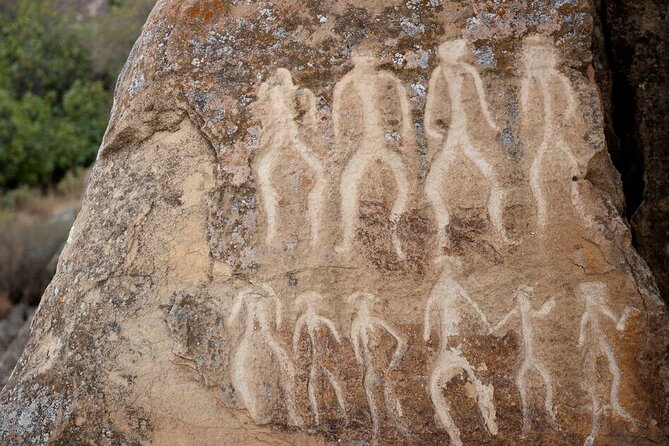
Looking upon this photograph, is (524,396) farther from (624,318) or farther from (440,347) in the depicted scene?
(624,318)

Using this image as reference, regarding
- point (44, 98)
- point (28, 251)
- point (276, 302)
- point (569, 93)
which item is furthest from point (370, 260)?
point (44, 98)

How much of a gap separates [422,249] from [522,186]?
1.30 feet

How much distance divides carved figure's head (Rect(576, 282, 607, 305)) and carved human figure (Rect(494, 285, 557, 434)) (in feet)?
0.33

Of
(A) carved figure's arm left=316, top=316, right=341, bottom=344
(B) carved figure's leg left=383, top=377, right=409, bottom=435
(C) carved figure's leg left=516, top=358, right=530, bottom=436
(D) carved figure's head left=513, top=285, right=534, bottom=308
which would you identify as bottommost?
(B) carved figure's leg left=383, top=377, right=409, bottom=435

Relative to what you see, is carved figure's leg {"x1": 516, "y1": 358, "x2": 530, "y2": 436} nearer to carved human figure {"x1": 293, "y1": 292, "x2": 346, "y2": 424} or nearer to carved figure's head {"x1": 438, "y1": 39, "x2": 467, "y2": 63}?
carved human figure {"x1": 293, "y1": 292, "x2": 346, "y2": 424}

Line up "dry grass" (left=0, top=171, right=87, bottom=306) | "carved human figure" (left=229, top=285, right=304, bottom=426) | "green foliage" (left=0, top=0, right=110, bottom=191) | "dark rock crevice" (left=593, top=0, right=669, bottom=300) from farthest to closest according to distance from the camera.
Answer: "green foliage" (left=0, top=0, right=110, bottom=191) → "dry grass" (left=0, top=171, right=87, bottom=306) → "dark rock crevice" (left=593, top=0, right=669, bottom=300) → "carved human figure" (left=229, top=285, right=304, bottom=426)

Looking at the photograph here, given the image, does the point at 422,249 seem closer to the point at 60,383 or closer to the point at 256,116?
the point at 256,116

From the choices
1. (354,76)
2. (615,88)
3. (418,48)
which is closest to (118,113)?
(354,76)

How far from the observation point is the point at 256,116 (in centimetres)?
314

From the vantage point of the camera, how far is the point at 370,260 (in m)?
3.07

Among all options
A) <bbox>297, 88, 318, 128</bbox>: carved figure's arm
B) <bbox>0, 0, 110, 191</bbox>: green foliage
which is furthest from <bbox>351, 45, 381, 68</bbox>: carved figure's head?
<bbox>0, 0, 110, 191</bbox>: green foliage

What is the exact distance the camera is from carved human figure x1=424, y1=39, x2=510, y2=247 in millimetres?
3055

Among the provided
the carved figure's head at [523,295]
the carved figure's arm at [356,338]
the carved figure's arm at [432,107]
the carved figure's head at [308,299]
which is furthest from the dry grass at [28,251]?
the carved figure's head at [523,295]

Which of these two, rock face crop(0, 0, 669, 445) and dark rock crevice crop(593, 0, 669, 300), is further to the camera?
dark rock crevice crop(593, 0, 669, 300)
